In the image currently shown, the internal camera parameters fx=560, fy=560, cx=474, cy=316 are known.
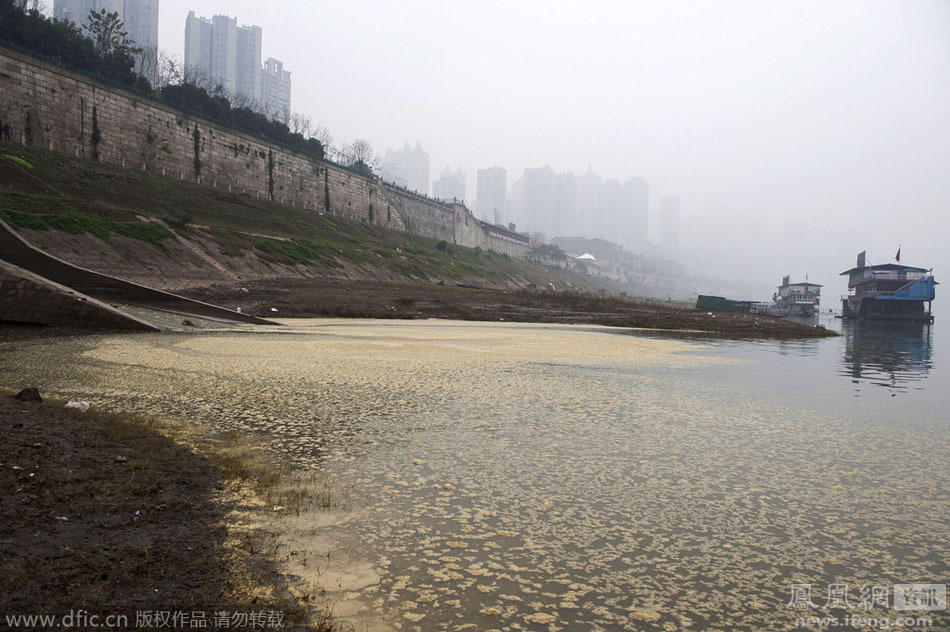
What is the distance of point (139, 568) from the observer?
3.35 m

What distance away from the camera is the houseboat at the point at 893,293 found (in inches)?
2466

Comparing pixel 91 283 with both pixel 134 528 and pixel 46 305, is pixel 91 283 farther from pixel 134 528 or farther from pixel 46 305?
pixel 134 528

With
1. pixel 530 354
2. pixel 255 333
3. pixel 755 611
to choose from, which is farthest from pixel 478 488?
pixel 255 333

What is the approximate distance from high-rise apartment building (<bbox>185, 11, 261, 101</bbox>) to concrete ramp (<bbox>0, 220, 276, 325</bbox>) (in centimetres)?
16460

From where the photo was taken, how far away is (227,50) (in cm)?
16700

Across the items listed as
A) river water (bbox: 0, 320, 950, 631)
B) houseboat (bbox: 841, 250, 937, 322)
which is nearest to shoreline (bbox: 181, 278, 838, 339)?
river water (bbox: 0, 320, 950, 631)

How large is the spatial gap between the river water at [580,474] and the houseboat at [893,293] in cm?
6221

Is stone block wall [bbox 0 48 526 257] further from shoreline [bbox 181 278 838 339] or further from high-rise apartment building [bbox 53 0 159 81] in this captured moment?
high-rise apartment building [bbox 53 0 159 81]

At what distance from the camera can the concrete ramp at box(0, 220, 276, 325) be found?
16734 mm

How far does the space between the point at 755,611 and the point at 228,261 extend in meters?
38.4

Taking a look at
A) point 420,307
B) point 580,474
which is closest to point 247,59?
point 420,307

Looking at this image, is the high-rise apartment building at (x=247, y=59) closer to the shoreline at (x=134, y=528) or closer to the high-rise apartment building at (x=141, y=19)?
the high-rise apartment building at (x=141, y=19)

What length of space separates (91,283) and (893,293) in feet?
253

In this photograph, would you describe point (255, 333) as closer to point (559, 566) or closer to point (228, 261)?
point (559, 566)
